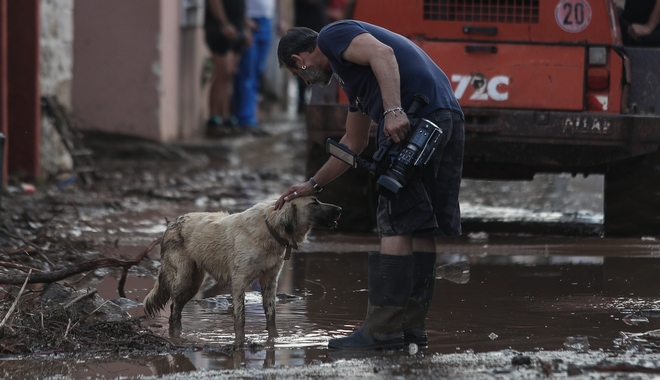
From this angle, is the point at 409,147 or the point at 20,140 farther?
the point at 20,140

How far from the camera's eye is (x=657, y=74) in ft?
24.2

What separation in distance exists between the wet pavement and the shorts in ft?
1.79

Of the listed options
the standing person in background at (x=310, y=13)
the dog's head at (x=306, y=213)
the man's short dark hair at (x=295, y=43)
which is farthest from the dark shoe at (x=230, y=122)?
the man's short dark hair at (x=295, y=43)

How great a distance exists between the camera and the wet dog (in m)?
5.00

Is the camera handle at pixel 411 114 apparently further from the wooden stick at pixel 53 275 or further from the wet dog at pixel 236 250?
the wooden stick at pixel 53 275

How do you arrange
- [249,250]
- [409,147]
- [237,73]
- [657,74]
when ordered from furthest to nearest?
[237,73] < [657,74] < [249,250] < [409,147]

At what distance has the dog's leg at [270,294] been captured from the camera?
505cm

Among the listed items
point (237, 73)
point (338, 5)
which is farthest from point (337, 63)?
point (338, 5)

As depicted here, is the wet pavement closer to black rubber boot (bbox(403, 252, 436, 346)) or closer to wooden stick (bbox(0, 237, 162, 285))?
black rubber boot (bbox(403, 252, 436, 346))

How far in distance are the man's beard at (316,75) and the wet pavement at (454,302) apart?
1.21 metres

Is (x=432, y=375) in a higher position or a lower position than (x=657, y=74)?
lower

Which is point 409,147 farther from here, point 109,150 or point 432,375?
point 109,150

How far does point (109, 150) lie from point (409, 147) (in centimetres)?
873

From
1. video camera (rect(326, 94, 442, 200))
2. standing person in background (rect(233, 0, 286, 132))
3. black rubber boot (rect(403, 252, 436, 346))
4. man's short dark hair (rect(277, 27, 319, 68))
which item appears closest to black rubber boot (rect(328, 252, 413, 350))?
black rubber boot (rect(403, 252, 436, 346))
